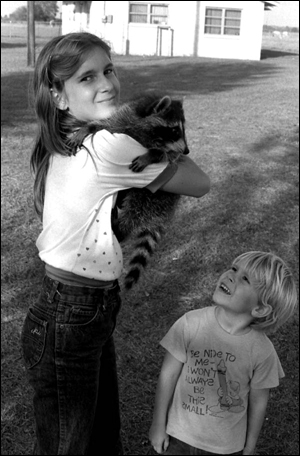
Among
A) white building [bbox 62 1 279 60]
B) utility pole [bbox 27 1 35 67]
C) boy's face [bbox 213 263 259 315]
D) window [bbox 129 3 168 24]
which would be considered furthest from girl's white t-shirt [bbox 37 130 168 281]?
white building [bbox 62 1 279 60]

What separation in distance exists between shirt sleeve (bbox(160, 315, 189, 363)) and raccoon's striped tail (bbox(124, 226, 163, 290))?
0.23 metres

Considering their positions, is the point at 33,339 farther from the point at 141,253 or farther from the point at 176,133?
the point at 176,133

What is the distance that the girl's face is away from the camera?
185 centimetres

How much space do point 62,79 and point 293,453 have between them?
2175mm

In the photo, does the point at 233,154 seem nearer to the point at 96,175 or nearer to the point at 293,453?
the point at 293,453

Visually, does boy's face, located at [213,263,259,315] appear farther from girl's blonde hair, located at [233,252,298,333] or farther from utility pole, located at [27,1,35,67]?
utility pole, located at [27,1,35,67]

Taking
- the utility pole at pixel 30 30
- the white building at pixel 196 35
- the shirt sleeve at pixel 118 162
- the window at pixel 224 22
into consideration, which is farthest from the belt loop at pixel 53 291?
the window at pixel 224 22

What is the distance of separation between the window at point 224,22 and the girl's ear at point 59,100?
23656 millimetres

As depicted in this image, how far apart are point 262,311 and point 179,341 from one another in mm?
290

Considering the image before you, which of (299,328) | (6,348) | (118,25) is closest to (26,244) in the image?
(6,348)

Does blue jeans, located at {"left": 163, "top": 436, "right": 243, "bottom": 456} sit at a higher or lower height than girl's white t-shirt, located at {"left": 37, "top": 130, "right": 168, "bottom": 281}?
lower

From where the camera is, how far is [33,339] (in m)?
2.00

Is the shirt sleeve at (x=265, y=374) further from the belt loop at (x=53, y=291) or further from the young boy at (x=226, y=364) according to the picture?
the belt loop at (x=53, y=291)

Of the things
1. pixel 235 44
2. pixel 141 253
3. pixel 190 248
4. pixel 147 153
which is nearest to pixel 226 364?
pixel 141 253
